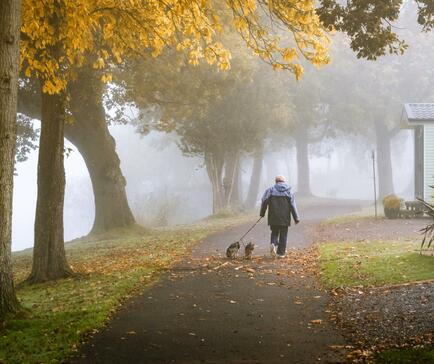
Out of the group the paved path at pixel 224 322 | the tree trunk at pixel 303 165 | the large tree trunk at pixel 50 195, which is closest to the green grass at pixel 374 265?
the paved path at pixel 224 322

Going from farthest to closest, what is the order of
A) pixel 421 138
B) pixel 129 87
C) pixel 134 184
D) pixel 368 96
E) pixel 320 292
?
1. pixel 134 184
2. pixel 368 96
3. pixel 421 138
4. pixel 129 87
5. pixel 320 292

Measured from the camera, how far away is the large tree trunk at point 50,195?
11641mm

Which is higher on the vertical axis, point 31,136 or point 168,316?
point 31,136

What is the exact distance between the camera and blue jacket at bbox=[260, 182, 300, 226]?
13.4 m

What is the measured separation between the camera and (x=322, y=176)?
274 feet

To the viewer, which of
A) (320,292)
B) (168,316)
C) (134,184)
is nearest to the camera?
(168,316)

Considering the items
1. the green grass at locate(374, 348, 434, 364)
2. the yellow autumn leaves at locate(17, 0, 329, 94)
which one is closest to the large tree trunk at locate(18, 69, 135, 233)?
the yellow autumn leaves at locate(17, 0, 329, 94)

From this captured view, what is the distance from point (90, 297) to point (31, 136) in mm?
18336

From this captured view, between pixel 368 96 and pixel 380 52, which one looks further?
pixel 368 96

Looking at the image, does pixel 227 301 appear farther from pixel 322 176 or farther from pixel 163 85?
pixel 322 176

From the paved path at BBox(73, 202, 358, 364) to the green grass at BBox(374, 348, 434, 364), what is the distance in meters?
0.45

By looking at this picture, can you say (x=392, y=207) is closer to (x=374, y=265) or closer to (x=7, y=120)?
(x=374, y=265)

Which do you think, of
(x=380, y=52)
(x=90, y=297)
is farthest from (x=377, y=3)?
(x=90, y=297)

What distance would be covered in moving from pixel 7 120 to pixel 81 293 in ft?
11.8
